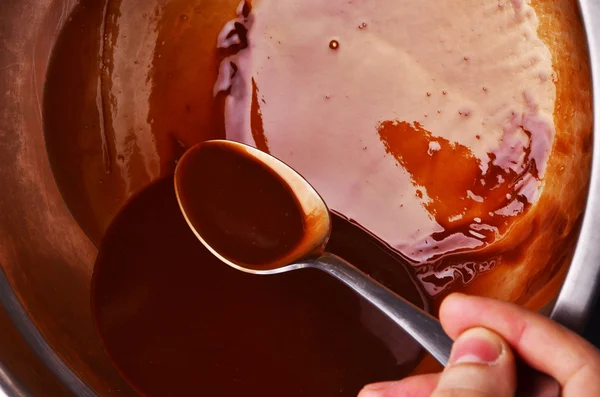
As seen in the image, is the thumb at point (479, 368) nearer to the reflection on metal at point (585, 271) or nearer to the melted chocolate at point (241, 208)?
the reflection on metal at point (585, 271)

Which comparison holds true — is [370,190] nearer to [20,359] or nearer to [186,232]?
[186,232]

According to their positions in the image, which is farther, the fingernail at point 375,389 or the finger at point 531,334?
the fingernail at point 375,389

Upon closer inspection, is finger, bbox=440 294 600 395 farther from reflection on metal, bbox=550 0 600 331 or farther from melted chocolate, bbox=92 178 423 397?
melted chocolate, bbox=92 178 423 397

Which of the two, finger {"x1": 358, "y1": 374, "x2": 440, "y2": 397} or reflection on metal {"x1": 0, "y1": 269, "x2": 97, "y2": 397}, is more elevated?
reflection on metal {"x1": 0, "y1": 269, "x2": 97, "y2": 397}

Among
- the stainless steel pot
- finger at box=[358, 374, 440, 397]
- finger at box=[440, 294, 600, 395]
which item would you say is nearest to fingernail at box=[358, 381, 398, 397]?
finger at box=[358, 374, 440, 397]

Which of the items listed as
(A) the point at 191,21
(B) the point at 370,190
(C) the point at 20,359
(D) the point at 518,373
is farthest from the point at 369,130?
(C) the point at 20,359

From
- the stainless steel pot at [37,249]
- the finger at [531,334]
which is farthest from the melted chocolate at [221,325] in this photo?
the finger at [531,334]
